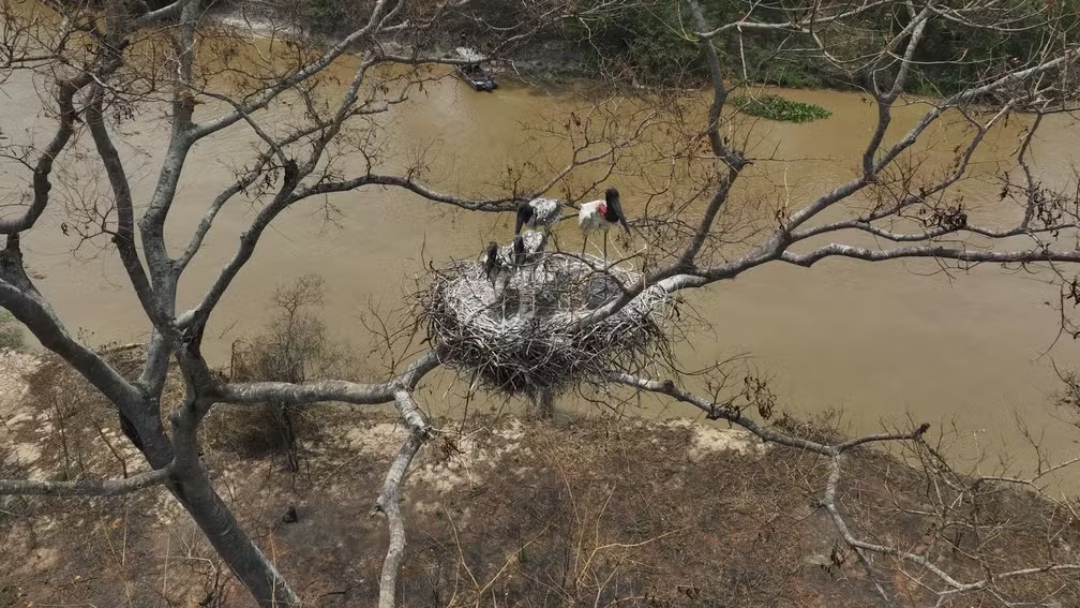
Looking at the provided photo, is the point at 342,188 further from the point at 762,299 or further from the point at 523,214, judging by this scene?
the point at 762,299

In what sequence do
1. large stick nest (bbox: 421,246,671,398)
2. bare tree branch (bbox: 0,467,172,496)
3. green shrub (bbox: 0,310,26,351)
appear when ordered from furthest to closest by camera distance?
green shrub (bbox: 0,310,26,351), large stick nest (bbox: 421,246,671,398), bare tree branch (bbox: 0,467,172,496)

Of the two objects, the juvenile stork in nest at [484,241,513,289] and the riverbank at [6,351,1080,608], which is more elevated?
the juvenile stork in nest at [484,241,513,289]

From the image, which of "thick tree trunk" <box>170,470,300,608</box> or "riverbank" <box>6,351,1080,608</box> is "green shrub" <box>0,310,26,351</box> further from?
"thick tree trunk" <box>170,470,300,608</box>

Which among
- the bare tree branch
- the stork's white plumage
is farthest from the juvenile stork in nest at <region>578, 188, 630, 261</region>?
the bare tree branch

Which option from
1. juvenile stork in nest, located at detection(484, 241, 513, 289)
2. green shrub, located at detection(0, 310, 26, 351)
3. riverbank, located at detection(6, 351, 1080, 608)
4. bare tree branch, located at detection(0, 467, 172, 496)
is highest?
green shrub, located at detection(0, 310, 26, 351)

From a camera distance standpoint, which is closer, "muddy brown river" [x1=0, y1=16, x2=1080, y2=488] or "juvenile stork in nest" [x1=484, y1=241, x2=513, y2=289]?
"juvenile stork in nest" [x1=484, y1=241, x2=513, y2=289]

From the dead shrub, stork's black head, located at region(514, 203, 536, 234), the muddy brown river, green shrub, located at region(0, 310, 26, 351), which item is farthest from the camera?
green shrub, located at region(0, 310, 26, 351)
